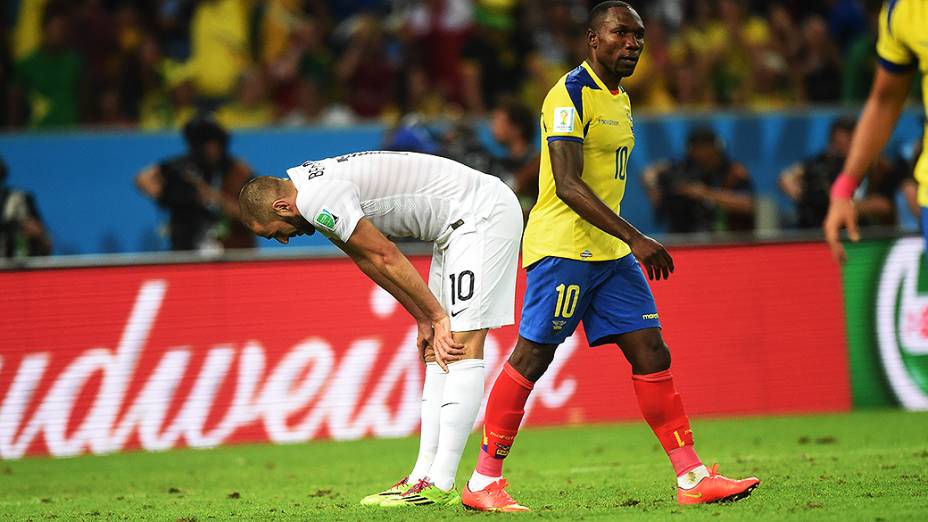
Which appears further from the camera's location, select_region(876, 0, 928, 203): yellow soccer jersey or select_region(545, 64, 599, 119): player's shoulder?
select_region(545, 64, 599, 119): player's shoulder

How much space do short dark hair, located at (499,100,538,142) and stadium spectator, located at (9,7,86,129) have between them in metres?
4.69

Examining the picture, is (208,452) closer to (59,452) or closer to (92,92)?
(59,452)

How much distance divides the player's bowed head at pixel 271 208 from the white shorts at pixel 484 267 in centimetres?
72

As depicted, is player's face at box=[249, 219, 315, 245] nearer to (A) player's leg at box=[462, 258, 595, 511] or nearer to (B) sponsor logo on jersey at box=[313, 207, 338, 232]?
(B) sponsor logo on jersey at box=[313, 207, 338, 232]

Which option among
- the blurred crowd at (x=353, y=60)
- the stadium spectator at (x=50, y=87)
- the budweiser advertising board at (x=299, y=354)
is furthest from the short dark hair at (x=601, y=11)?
the stadium spectator at (x=50, y=87)

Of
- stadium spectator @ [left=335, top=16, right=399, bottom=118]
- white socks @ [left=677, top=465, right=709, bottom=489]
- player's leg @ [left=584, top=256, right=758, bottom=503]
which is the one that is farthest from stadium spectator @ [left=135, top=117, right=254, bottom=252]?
white socks @ [left=677, top=465, right=709, bottom=489]

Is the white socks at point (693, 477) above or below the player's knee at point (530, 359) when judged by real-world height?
below

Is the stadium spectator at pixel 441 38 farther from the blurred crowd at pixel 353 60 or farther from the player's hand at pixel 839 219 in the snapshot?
the player's hand at pixel 839 219

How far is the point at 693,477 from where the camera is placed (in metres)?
6.62

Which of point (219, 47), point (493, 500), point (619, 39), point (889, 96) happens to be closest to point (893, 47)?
point (889, 96)

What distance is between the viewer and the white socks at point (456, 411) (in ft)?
22.3

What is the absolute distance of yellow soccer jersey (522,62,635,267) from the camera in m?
6.54

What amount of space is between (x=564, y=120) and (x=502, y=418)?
1.48 metres

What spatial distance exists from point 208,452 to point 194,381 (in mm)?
626
